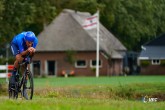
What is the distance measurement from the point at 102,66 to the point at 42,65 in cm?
802

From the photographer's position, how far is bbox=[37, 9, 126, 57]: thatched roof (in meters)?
82.9

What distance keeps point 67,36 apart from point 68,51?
2.65 metres

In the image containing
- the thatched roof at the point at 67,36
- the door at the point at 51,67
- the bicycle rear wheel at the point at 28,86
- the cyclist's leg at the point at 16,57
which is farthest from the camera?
the door at the point at 51,67

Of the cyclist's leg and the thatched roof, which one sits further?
the thatched roof

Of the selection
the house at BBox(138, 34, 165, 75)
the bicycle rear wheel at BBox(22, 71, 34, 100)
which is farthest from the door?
the bicycle rear wheel at BBox(22, 71, 34, 100)

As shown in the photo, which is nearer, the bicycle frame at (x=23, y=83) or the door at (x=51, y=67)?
the bicycle frame at (x=23, y=83)

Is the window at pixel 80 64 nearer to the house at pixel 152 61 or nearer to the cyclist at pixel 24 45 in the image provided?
the house at pixel 152 61

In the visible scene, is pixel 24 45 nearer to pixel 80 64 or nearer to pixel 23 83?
pixel 23 83

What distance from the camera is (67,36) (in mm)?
83938

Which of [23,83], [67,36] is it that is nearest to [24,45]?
[23,83]

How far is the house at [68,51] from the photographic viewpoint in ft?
270

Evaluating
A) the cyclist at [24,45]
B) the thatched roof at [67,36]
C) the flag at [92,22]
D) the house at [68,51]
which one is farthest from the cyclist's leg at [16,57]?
the thatched roof at [67,36]

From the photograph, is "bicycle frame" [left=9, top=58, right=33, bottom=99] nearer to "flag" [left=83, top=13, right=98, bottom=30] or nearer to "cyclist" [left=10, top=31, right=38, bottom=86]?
"cyclist" [left=10, top=31, right=38, bottom=86]

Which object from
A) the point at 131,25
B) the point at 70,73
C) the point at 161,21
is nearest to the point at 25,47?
the point at 161,21
